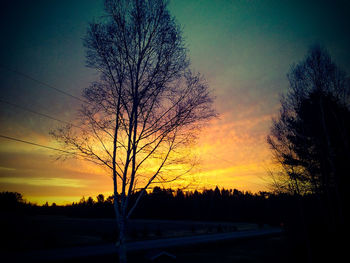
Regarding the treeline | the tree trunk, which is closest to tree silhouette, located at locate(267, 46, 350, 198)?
the tree trunk

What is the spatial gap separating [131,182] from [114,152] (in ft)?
3.81

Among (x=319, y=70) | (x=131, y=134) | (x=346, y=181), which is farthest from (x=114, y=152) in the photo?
(x=346, y=181)

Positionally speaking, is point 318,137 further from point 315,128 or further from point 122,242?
point 122,242

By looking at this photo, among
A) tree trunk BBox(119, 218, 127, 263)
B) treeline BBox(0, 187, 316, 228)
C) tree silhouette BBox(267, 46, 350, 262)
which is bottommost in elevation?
treeline BBox(0, 187, 316, 228)

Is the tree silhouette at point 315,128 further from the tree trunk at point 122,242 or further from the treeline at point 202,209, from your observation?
the treeline at point 202,209

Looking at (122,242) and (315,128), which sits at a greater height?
(315,128)

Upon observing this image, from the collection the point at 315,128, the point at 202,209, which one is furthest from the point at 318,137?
the point at 202,209

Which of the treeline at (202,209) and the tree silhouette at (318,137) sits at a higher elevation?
the tree silhouette at (318,137)

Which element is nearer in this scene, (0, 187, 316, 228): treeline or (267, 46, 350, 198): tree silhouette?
(267, 46, 350, 198): tree silhouette

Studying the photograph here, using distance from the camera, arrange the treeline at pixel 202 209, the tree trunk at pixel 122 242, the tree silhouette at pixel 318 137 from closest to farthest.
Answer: the tree trunk at pixel 122 242
the tree silhouette at pixel 318 137
the treeline at pixel 202 209

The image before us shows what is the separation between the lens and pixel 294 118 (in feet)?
42.7

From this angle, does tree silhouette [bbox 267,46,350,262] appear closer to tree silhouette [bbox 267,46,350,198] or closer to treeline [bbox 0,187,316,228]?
tree silhouette [bbox 267,46,350,198]

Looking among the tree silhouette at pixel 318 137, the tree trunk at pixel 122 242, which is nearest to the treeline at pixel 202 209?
the tree silhouette at pixel 318 137

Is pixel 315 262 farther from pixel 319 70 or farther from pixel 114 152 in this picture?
pixel 114 152
